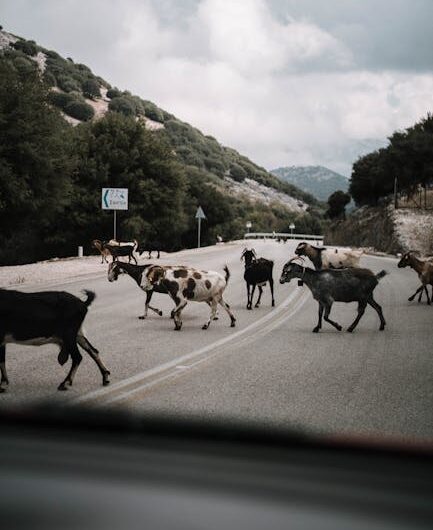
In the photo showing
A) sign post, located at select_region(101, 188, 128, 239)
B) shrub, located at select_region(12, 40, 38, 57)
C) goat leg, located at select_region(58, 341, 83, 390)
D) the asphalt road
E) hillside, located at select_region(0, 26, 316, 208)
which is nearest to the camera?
the asphalt road

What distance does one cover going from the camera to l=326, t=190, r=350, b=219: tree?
94312 millimetres

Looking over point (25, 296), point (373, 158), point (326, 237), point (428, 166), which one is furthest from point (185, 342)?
point (326, 237)

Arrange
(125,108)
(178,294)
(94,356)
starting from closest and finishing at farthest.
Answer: (94,356) → (178,294) → (125,108)

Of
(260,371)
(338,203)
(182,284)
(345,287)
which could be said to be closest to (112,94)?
(338,203)

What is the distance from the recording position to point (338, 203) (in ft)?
313

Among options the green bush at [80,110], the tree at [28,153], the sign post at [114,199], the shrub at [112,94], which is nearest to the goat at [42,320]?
the tree at [28,153]

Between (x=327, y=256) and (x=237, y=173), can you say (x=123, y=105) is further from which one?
(x=327, y=256)

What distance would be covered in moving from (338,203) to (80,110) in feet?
184

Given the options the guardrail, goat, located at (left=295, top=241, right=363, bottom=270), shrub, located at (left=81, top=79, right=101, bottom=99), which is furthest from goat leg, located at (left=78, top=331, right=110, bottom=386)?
shrub, located at (left=81, top=79, right=101, bottom=99)

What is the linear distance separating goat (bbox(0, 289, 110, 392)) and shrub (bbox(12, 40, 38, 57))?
164100 millimetres

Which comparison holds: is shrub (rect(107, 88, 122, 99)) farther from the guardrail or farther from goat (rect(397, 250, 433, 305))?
goat (rect(397, 250, 433, 305))

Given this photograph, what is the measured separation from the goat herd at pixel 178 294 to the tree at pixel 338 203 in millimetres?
72955

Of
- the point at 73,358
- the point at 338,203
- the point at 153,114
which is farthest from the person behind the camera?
the point at 153,114

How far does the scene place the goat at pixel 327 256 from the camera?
22.1 metres
